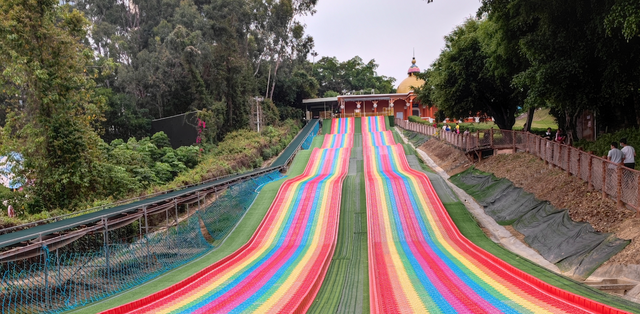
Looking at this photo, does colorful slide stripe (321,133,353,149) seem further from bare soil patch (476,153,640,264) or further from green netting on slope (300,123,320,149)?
bare soil patch (476,153,640,264)

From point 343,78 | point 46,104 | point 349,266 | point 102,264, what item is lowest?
point 349,266

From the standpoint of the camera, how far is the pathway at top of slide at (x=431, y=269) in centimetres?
729

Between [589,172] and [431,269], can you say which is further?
[589,172]

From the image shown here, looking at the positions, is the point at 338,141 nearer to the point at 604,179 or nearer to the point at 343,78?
the point at 604,179

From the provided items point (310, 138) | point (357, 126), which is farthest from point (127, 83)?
point (357, 126)

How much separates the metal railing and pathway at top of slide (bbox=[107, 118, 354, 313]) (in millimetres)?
6543

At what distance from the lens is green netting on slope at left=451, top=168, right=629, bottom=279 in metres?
8.44

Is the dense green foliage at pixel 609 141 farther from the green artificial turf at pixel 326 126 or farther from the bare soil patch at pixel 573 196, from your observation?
the green artificial turf at pixel 326 126

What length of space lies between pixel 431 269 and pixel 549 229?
10.6 feet

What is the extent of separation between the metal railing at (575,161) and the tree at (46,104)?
15.4 m

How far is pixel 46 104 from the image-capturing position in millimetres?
15016

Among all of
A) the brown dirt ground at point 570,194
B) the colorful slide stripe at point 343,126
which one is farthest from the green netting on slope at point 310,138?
the brown dirt ground at point 570,194

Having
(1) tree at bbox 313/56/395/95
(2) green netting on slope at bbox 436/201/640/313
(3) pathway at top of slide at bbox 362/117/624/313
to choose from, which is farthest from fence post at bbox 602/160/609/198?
(1) tree at bbox 313/56/395/95

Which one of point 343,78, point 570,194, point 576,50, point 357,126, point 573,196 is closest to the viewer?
point 573,196
